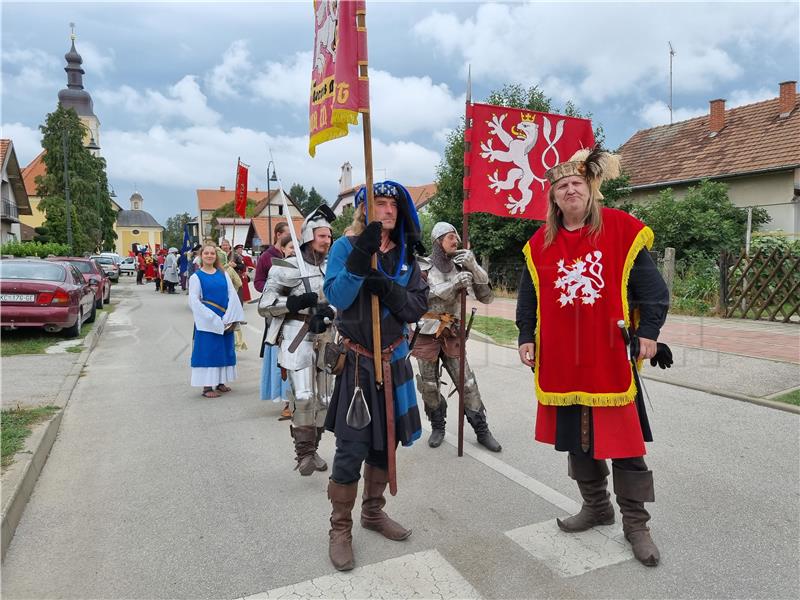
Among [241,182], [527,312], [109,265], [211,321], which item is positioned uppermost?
[241,182]

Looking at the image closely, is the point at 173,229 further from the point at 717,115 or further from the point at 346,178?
the point at 717,115

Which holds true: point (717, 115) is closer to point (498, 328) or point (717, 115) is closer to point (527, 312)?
point (498, 328)

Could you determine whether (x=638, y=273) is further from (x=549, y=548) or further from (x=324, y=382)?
(x=324, y=382)

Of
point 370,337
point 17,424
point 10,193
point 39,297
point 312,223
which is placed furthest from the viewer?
point 10,193

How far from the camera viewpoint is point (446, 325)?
477 cm

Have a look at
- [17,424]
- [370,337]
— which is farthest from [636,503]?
[17,424]

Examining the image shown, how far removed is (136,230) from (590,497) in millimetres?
133983

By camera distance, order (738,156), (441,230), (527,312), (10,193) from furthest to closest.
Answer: (10,193)
(738,156)
(441,230)
(527,312)

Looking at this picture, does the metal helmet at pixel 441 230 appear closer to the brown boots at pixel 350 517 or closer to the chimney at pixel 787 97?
the brown boots at pixel 350 517

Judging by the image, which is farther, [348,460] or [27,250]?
[27,250]

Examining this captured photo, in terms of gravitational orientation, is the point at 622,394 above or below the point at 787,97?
below

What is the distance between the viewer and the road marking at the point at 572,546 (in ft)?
9.75

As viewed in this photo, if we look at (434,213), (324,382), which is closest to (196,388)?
(324,382)

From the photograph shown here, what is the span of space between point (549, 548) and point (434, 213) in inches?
767
